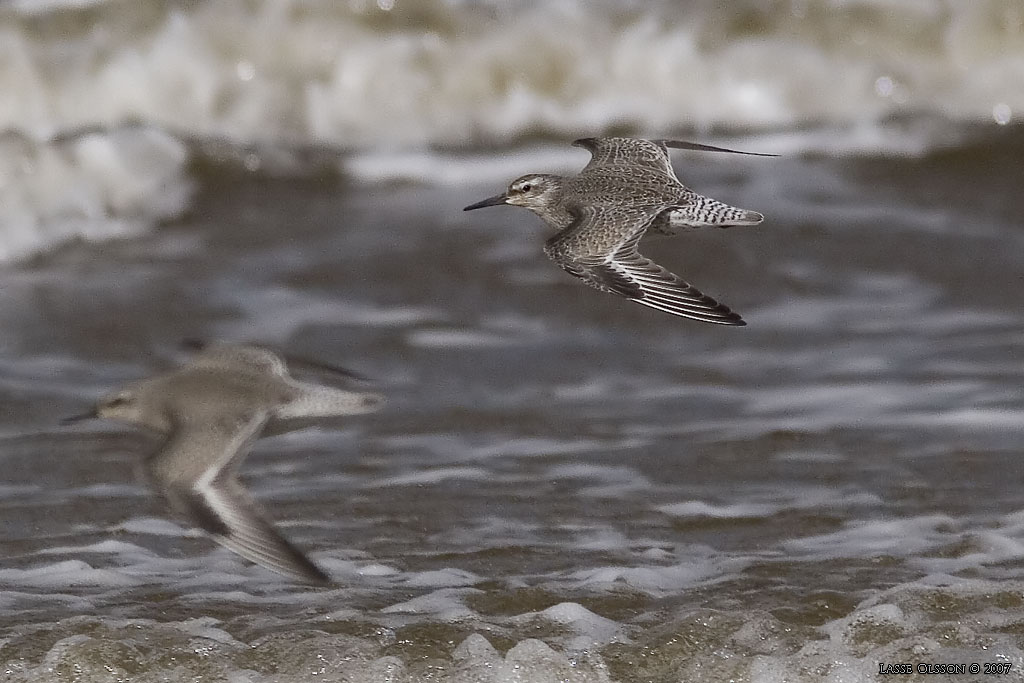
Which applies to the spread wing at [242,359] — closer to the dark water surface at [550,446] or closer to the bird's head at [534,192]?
the dark water surface at [550,446]

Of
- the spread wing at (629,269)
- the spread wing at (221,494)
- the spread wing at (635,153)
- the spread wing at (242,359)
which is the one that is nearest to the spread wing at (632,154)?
the spread wing at (635,153)

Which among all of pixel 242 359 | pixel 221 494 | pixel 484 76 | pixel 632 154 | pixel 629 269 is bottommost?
pixel 221 494

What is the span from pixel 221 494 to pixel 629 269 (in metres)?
0.96

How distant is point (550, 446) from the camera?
438cm

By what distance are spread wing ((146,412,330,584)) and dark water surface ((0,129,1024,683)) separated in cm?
16

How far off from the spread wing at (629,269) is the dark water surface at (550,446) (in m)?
0.63

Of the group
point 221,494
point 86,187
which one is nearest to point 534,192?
point 221,494

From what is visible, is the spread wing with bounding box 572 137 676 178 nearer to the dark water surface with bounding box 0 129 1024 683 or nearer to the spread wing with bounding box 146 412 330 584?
the dark water surface with bounding box 0 129 1024 683

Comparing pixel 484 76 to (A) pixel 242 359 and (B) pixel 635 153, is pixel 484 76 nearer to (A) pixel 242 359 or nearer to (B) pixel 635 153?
(B) pixel 635 153

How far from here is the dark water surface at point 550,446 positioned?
3088mm

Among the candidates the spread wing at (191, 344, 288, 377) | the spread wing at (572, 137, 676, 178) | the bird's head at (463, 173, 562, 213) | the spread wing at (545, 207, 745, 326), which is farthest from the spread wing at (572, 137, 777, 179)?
the spread wing at (191, 344, 288, 377)

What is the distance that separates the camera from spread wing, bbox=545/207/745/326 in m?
3.02

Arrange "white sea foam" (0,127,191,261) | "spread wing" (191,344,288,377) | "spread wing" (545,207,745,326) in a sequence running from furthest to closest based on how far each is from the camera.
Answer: "white sea foam" (0,127,191,261) → "spread wing" (191,344,288,377) → "spread wing" (545,207,745,326)

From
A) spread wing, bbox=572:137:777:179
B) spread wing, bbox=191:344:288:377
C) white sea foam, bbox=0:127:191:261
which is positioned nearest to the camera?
spread wing, bbox=191:344:288:377
